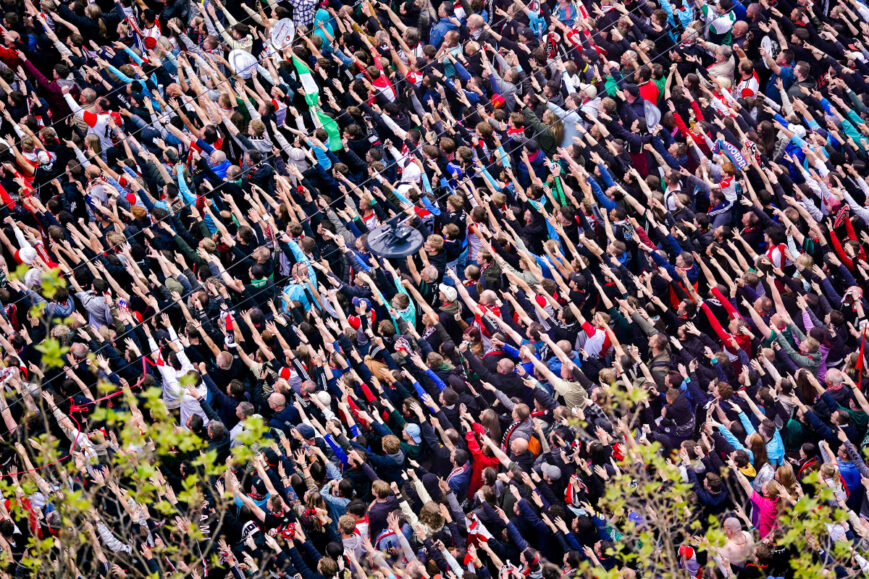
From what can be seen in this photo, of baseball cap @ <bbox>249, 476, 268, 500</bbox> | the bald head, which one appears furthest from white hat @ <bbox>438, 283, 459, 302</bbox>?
baseball cap @ <bbox>249, 476, 268, 500</bbox>

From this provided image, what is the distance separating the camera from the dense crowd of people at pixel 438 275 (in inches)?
690

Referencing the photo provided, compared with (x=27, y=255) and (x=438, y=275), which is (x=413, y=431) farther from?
(x=27, y=255)

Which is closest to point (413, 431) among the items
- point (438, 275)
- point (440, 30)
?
point (438, 275)

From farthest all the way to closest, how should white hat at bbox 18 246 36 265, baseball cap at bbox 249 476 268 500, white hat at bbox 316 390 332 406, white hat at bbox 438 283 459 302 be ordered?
white hat at bbox 18 246 36 265
white hat at bbox 438 283 459 302
white hat at bbox 316 390 332 406
baseball cap at bbox 249 476 268 500

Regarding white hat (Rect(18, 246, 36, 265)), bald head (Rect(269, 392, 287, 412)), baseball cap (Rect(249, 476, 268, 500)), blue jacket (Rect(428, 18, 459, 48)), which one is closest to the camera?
baseball cap (Rect(249, 476, 268, 500))

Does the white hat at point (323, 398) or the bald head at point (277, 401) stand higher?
the bald head at point (277, 401)

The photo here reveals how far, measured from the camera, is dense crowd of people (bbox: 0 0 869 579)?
17.5 meters

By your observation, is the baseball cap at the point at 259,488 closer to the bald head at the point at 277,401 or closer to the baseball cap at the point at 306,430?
the baseball cap at the point at 306,430

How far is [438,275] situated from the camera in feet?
66.0

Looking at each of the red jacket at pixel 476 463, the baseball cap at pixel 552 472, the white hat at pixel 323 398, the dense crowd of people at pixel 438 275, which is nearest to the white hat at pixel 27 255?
the dense crowd of people at pixel 438 275

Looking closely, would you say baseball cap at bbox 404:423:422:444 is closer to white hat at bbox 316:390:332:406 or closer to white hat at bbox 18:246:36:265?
white hat at bbox 316:390:332:406

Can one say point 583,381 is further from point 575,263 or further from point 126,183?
point 126,183

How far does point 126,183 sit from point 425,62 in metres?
4.45

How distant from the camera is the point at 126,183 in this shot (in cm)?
2152
